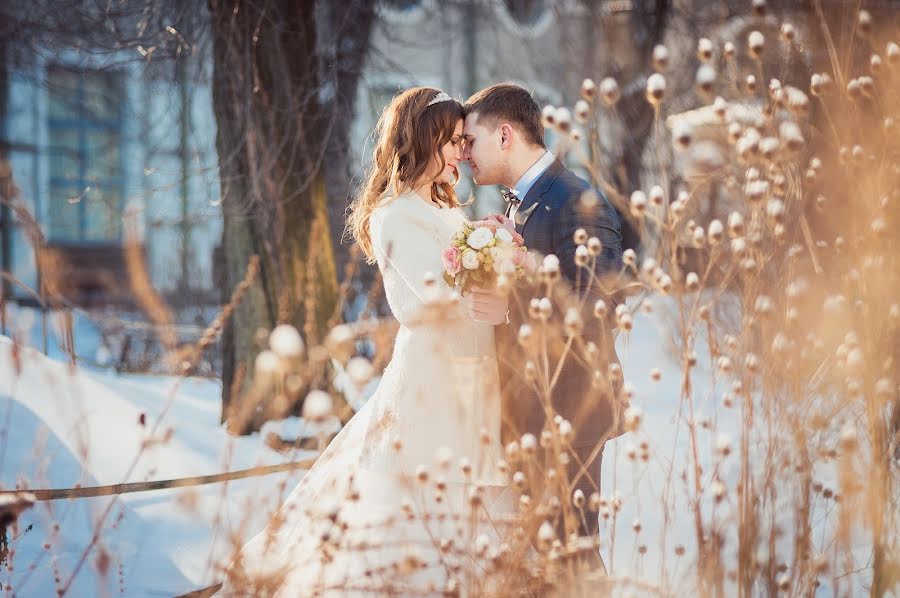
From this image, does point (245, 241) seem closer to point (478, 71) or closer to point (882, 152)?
point (882, 152)

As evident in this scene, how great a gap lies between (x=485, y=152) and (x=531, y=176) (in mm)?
195

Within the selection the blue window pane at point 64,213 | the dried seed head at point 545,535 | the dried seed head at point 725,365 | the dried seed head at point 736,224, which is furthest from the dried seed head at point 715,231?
the blue window pane at point 64,213

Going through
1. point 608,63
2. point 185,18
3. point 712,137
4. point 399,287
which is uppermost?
point 608,63

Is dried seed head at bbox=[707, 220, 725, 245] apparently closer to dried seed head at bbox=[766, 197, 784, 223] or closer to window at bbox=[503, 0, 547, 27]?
dried seed head at bbox=[766, 197, 784, 223]

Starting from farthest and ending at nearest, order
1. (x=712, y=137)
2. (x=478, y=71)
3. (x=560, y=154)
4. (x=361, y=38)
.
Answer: (x=478, y=71)
(x=712, y=137)
(x=361, y=38)
(x=560, y=154)

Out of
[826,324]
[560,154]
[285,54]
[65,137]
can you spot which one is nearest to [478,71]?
[65,137]

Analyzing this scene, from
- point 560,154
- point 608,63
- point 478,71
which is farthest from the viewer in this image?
point 478,71

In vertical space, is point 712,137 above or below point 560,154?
above

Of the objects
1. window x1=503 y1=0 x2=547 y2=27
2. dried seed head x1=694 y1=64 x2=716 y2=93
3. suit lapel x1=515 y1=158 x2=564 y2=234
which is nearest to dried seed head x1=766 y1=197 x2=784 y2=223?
dried seed head x1=694 y1=64 x2=716 y2=93

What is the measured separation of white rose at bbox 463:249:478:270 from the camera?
2.82 metres

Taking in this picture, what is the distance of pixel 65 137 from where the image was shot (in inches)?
664

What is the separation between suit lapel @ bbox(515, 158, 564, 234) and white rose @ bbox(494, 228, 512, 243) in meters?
0.32

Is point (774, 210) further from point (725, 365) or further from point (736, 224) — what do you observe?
point (725, 365)

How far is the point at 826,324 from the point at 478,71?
Answer: 1384 centimetres
